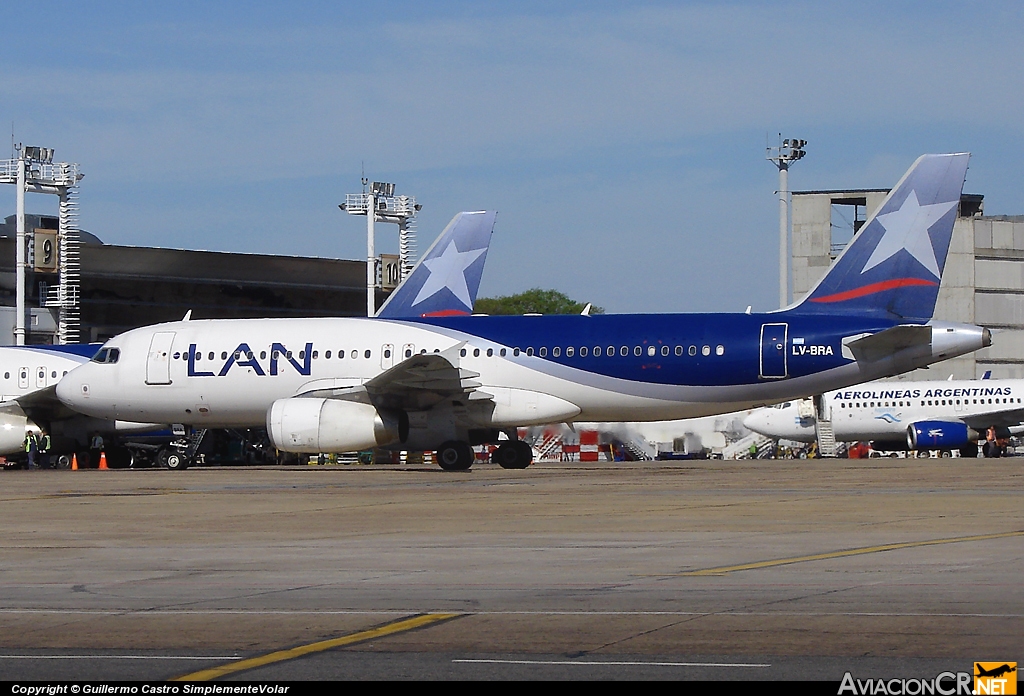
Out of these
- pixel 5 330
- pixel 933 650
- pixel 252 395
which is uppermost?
pixel 5 330

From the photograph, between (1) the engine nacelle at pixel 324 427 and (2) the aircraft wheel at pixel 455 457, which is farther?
(2) the aircraft wheel at pixel 455 457

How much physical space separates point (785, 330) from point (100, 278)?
43405 mm

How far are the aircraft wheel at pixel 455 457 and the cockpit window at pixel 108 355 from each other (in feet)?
30.1

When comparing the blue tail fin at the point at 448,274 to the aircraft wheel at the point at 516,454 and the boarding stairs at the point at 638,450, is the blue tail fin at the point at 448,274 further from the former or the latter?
the boarding stairs at the point at 638,450

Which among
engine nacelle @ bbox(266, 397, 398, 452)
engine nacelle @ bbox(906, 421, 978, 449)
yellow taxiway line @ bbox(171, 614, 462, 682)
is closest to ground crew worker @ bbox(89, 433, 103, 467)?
engine nacelle @ bbox(266, 397, 398, 452)

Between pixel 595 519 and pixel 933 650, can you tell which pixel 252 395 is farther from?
pixel 933 650

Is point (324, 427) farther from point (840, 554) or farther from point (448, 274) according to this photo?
point (840, 554)

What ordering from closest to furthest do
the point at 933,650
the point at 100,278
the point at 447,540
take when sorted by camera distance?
the point at 933,650, the point at 447,540, the point at 100,278

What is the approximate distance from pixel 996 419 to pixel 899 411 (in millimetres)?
3887

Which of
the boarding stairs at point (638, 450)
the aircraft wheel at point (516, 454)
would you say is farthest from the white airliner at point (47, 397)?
the boarding stairs at point (638, 450)

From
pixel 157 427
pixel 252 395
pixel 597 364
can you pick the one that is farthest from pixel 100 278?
pixel 597 364

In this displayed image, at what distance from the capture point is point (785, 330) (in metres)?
29.4

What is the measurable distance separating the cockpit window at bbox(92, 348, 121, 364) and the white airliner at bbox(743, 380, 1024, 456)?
30.9 meters

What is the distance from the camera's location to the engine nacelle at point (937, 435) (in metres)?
53.0
